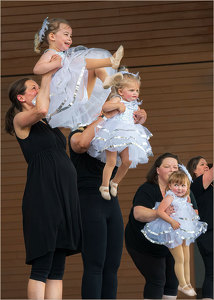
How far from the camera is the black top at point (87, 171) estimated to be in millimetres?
3174

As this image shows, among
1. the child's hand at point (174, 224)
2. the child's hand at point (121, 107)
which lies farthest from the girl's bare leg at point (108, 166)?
the child's hand at point (174, 224)

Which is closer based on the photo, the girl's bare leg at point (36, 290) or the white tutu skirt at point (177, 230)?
the girl's bare leg at point (36, 290)

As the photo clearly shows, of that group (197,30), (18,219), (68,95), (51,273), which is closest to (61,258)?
(51,273)

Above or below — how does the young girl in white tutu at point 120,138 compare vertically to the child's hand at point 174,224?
above

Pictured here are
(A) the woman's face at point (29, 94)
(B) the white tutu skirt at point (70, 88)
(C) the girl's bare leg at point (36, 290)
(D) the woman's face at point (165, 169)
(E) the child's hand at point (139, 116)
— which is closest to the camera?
(C) the girl's bare leg at point (36, 290)

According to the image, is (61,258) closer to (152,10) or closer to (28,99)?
(28,99)

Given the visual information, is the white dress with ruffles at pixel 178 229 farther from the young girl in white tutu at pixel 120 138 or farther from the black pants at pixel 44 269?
the black pants at pixel 44 269

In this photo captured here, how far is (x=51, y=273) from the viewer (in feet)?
9.07

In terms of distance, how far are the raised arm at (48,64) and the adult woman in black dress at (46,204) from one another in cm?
5

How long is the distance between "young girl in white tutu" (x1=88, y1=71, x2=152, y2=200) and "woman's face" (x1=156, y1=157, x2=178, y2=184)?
1.67ft

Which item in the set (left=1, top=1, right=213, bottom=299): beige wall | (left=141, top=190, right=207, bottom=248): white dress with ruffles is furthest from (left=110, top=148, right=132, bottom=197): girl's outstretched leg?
(left=1, top=1, right=213, bottom=299): beige wall

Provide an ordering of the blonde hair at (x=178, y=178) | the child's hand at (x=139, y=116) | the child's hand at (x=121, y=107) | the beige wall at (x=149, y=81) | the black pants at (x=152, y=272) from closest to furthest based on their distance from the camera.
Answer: the child's hand at (x=121, y=107), the child's hand at (x=139, y=116), the black pants at (x=152, y=272), the blonde hair at (x=178, y=178), the beige wall at (x=149, y=81)

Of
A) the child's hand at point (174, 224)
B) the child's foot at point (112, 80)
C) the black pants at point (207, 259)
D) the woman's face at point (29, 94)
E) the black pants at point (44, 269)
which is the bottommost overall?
the black pants at point (207, 259)

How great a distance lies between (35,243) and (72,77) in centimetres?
89
